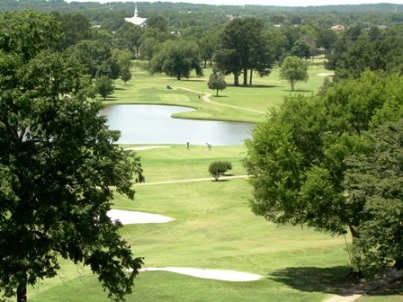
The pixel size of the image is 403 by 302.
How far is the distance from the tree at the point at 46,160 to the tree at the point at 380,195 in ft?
26.3

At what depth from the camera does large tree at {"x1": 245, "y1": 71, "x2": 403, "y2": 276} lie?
2750cm

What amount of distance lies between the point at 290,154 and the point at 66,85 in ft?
35.3

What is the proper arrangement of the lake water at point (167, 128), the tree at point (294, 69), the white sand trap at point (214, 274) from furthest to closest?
the tree at point (294, 69)
the lake water at point (167, 128)
the white sand trap at point (214, 274)

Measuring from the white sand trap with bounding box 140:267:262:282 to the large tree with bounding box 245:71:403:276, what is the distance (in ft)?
7.96

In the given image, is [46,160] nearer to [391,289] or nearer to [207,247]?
[391,289]

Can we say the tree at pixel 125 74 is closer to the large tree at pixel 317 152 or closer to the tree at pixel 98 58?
the tree at pixel 98 58

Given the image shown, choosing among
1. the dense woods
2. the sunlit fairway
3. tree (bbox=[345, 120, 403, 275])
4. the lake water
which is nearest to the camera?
the dense woods

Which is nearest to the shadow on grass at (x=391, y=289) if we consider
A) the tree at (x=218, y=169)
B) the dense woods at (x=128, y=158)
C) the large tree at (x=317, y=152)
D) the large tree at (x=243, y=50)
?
the dense woods at (x=128, y=158)

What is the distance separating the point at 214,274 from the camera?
96.7ft

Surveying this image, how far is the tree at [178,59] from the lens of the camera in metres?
157

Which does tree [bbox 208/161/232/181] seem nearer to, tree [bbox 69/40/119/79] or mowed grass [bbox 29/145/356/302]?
mowed grass [bbox 29/145/356/302]

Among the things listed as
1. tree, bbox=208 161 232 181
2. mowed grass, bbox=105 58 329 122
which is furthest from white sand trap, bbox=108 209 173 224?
mowed grass, bbox=105 58 329 122

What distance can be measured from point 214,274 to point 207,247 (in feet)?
19.7

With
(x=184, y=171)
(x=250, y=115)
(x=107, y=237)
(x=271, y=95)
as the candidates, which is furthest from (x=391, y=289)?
(x=271, y=95)
